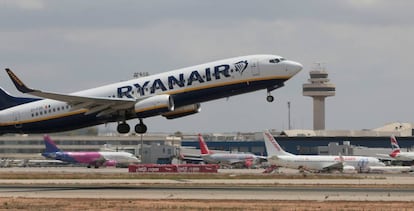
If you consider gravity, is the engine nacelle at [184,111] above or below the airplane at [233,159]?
above

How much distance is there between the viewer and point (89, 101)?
80.1 meters

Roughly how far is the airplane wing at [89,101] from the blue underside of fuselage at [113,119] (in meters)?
1.18

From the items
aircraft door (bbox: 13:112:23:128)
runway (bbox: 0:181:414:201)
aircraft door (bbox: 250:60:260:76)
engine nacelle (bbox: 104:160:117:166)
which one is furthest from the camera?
engine nacelle (bbox: 104:160:117:166)

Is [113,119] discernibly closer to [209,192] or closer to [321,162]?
[209,192]

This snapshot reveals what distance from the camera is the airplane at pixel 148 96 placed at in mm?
76625

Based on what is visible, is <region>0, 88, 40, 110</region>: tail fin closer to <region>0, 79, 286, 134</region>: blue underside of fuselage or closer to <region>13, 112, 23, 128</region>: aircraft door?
<region>13, 112, 23, 128</region>: aircraft door

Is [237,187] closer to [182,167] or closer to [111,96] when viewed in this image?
[111,96]

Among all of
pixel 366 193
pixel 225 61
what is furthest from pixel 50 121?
pixel 366 193

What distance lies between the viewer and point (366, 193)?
214 feet

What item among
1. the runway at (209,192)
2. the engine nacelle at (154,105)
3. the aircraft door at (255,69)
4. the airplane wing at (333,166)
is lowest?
the runway at (209,192)

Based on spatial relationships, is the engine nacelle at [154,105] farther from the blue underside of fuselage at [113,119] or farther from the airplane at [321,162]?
the airplane at [321,162]

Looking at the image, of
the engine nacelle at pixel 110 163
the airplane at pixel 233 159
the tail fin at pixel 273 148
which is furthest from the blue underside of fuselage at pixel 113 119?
the engine nacelle at pixel 110 163

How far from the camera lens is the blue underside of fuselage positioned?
76875 mm

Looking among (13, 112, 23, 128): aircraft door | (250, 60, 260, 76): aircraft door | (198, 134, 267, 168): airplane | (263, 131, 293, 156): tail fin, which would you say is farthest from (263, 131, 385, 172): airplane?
(13, 112, 23, 128): aircraft door
